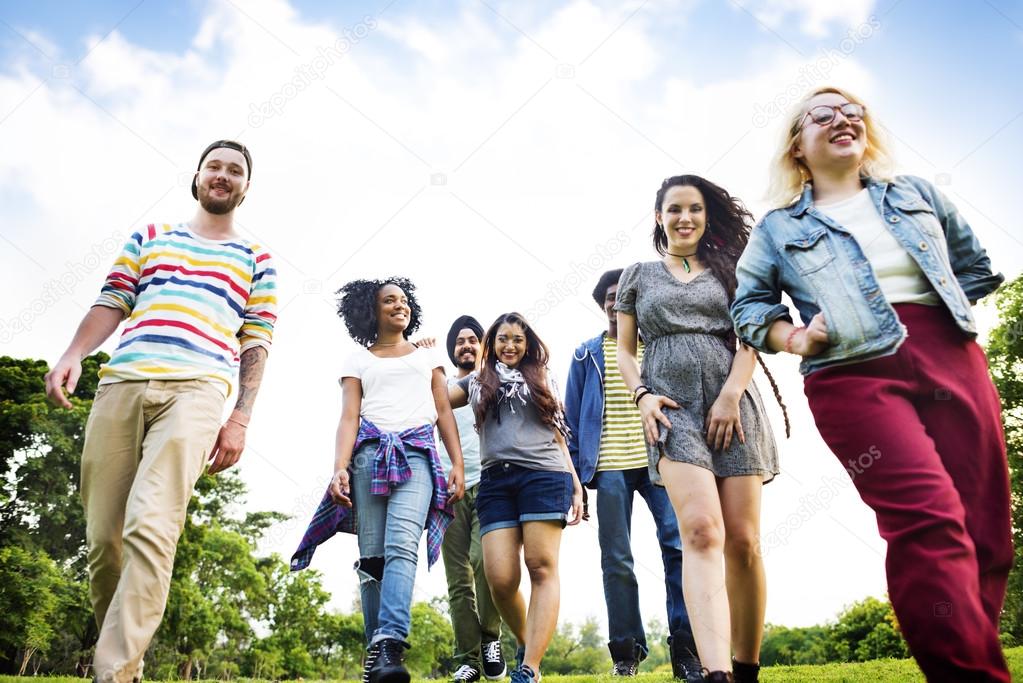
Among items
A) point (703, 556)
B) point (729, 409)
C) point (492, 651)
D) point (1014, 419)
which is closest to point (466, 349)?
point (492, 651)

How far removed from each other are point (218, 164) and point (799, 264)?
272 centimetres

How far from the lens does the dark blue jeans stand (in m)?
5.18

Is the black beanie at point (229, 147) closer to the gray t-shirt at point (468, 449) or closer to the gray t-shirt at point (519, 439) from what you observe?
the gray t-shirt at point (519, 439)

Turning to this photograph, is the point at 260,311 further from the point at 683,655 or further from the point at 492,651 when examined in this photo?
the point at 492,651

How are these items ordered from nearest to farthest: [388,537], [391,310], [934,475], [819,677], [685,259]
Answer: [934,475] → [685,259] → [388,537] → [819,677] → [391,310]

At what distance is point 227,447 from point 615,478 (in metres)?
2.85

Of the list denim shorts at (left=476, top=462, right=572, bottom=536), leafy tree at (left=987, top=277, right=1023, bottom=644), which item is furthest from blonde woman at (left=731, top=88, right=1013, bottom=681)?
leafy tree at (left=987, top=277, right=1023, bottom=644)

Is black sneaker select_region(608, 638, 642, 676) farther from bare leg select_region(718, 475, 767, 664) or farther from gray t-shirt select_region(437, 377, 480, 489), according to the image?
bare leg select_region(718, 475, 767, 664)

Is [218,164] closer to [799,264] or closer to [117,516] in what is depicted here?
[117,516]

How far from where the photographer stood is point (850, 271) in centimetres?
260

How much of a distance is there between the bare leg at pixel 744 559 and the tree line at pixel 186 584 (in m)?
13.3

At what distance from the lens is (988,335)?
18.5 metres

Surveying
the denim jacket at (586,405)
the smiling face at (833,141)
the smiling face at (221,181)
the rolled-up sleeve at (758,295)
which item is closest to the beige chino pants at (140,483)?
the smiling face at (221,181)

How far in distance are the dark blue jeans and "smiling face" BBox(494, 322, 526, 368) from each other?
1.15 meters
